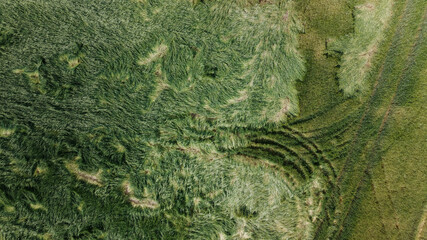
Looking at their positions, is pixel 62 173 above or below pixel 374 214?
below

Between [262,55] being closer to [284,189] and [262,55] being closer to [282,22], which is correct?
[282,22]

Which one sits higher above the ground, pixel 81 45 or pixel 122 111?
pixel 81 45

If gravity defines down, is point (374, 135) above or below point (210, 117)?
above

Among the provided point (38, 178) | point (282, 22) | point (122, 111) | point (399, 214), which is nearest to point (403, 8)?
point (282, 22)

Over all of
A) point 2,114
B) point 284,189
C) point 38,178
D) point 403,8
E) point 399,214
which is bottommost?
point 38,178

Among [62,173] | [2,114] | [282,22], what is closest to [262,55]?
[282,22]

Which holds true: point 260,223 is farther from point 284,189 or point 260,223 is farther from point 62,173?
point 62,173
